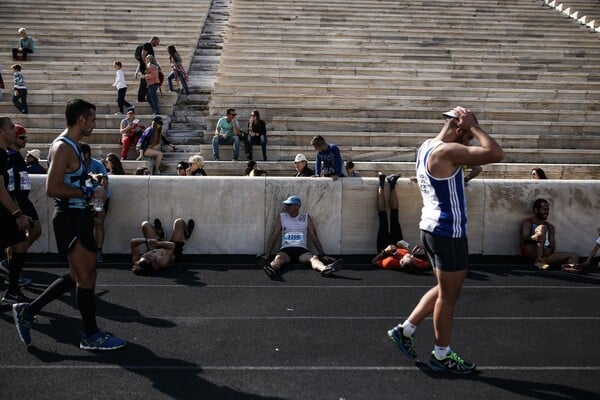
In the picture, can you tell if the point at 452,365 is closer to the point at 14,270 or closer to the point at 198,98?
the point at 14,270

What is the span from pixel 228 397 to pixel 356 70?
49.5ft

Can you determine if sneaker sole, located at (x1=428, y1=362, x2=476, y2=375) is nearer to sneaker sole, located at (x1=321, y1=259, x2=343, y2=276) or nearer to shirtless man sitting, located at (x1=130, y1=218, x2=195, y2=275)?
sneaker sole, located at (x1=321, y1=259, x2=343, y2=276)

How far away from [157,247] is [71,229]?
3.19 metres

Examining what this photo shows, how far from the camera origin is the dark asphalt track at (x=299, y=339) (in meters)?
4.61

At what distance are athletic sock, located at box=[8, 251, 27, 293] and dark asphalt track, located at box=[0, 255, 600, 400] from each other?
46cm

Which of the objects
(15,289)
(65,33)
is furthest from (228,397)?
(65,33)

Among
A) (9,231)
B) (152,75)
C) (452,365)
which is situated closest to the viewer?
(452,365)

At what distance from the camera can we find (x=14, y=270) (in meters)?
6.55

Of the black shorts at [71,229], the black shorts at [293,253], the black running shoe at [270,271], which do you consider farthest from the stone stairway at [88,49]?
the black shorts at [71,229]

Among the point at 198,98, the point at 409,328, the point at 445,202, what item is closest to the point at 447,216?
the point at 445,202

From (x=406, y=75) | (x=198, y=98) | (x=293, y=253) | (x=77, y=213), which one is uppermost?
(x=406, y=75)

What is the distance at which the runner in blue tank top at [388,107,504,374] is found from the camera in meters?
4.65

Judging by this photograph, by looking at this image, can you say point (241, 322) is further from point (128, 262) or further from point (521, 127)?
point (521, 127)

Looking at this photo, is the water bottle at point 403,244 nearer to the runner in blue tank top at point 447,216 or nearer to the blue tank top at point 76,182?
the runner in blue tank top at point 447,216
